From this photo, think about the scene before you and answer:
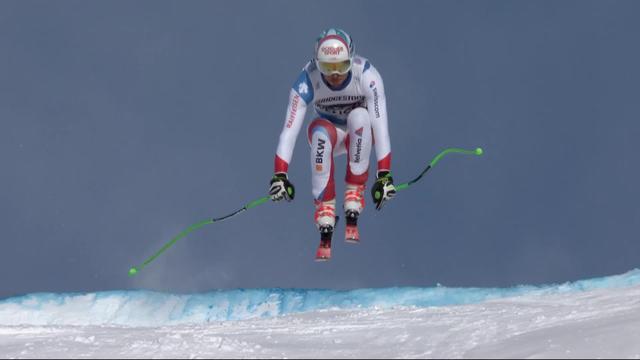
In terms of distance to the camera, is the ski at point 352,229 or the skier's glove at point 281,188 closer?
the skier's glove at point 281,188

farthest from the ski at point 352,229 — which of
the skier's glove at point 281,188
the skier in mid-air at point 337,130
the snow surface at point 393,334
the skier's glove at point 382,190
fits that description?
the snow surface at point 393,334

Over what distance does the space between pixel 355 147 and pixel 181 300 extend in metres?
4.26

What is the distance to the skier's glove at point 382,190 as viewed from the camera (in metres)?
8.81

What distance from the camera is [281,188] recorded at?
8.75 metres

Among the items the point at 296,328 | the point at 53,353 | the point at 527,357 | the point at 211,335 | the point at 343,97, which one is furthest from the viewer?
the point at 343,97

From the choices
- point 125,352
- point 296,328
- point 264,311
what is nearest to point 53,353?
point 125,352

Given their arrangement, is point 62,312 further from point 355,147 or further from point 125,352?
point 125,352

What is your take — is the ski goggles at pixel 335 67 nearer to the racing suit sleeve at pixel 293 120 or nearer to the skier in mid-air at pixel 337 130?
the skier in mid-air at pixel 337 130

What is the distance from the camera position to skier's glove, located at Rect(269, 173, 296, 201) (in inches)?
344

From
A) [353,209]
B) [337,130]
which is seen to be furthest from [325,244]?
[337,130]

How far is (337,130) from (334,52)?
82 cm

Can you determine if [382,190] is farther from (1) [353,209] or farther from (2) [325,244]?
(2) [325,244]

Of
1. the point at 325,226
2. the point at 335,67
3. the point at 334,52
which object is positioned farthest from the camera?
the point at 325,226

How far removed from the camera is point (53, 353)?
20.0 feet
